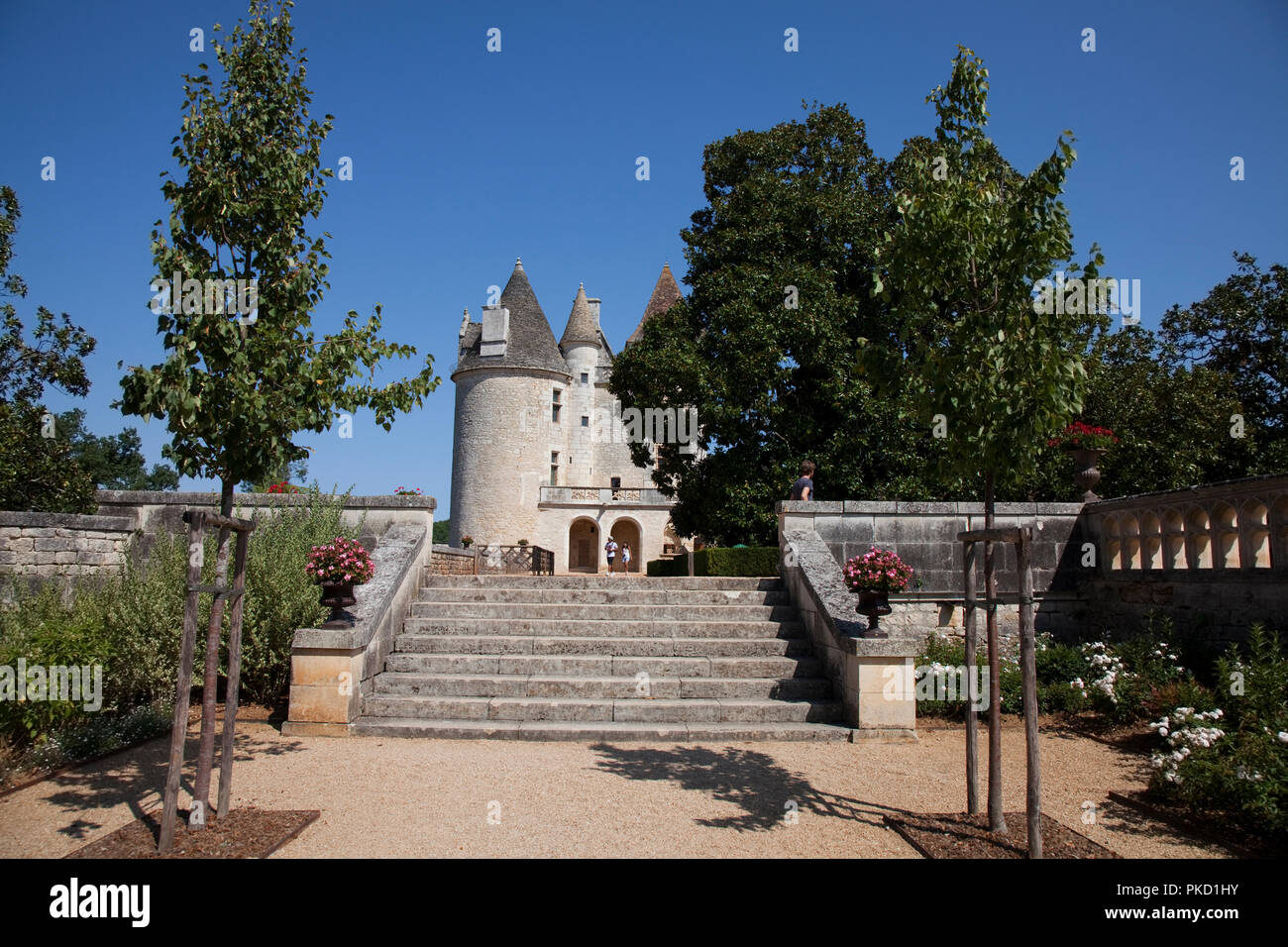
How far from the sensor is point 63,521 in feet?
30.5

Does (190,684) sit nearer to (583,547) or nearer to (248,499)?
(248,499)

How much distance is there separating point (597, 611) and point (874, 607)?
143 inches

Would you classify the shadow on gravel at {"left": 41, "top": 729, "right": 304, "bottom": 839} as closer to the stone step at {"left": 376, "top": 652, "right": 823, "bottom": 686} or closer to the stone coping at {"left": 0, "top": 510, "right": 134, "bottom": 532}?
the stone step at {"left": 376, "top": 652, "right": 823, "bottom": 686}

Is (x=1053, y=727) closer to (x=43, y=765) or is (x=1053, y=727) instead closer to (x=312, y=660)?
(x=312, y=660)

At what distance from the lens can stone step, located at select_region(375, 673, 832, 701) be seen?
26.2ft

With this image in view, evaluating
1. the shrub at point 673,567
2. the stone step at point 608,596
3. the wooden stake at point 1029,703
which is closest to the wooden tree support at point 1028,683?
the wooden stake at point 1029,703

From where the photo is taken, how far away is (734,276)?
16641 millimetres

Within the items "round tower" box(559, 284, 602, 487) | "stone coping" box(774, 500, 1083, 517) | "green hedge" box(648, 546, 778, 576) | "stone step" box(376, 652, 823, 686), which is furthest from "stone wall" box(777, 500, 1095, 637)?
"round tower" box(559, 284, 602, 487)

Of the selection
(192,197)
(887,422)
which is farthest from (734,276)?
(192,197)

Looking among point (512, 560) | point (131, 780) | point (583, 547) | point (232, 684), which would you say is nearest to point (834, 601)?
point (232, 684)

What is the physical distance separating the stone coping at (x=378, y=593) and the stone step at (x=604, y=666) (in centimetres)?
67

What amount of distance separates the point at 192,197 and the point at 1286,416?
25.8 m

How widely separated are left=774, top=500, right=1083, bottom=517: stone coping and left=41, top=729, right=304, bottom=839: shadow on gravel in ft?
21.6

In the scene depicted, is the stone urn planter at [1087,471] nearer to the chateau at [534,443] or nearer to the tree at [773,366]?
the tree at [773,366]
